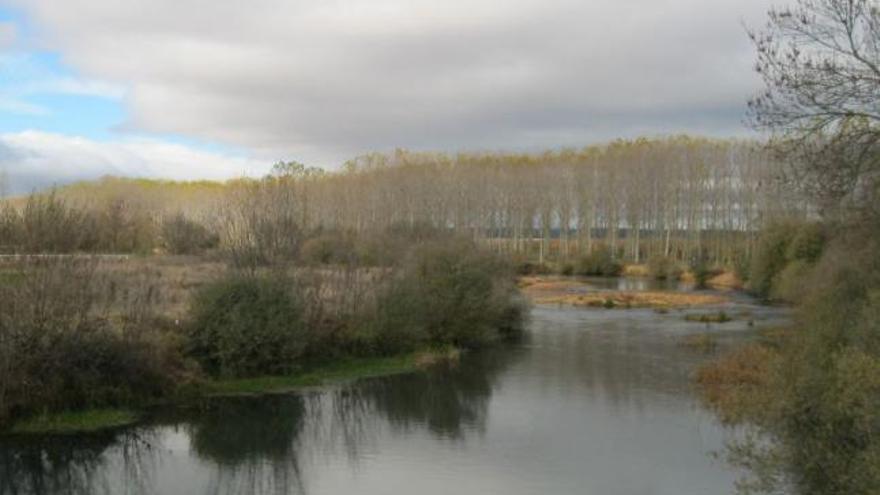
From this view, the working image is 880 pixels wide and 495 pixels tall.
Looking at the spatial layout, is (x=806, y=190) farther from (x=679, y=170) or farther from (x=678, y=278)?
(x=679, y=170)

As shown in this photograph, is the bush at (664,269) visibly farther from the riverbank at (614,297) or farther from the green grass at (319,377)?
the green grass at (319,377)

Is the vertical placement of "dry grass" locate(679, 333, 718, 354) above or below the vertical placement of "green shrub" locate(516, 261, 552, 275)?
below

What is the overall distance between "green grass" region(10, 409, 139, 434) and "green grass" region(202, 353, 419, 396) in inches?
129

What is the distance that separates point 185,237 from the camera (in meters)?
57.5

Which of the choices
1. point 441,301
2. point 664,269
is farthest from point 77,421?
point 664,269

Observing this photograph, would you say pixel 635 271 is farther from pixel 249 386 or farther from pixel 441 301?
pixel 249 386

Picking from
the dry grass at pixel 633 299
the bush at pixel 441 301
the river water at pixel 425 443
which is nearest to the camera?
the river water at pixel 425 443

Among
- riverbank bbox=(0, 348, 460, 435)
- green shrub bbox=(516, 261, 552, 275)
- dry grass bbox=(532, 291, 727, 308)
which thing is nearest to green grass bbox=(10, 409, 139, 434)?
riverbank bbox=(0, 348, 460, 435)

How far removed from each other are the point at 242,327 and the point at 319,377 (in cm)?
324

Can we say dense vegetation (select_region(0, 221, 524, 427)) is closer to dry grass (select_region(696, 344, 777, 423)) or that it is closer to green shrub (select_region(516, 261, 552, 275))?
dry grass (select_region(696, 344, 777, 423))

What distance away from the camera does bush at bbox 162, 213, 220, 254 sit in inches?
2180

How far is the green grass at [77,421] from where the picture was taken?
66.9 ft

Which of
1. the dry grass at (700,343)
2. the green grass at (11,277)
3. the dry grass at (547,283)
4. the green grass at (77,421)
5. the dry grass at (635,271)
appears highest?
the green grass at (11,277)

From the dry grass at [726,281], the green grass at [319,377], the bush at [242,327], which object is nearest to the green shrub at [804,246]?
the dry grass at [726,281]
